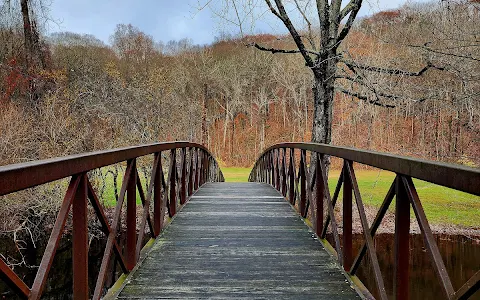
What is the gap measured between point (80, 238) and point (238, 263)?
149 cm

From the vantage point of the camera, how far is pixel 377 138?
32.1m

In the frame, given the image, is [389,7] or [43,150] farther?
[43,150]

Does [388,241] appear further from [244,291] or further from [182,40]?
[182,40]

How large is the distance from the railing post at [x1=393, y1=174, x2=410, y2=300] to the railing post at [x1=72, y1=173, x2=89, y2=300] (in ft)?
5.23

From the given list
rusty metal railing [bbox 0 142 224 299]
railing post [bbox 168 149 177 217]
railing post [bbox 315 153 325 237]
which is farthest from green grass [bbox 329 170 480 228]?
rusty metal railing [bbox 0 142 224 299]

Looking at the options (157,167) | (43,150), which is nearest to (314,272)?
(157,167)

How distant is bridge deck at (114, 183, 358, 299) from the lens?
8.98 ft

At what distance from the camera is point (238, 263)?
3318 millimetres

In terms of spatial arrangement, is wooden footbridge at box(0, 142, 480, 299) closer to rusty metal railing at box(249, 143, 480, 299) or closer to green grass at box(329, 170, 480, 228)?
rusty metal railing at box(249, 143, 480, 299)

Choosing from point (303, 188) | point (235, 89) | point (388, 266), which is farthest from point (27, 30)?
point (235, 89)

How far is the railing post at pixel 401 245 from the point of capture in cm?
213

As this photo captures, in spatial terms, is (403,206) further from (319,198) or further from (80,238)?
(319,198)

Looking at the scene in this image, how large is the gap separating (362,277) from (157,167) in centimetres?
814

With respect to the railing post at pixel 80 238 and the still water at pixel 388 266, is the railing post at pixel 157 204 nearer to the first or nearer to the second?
the railing post at pixel 80 238
